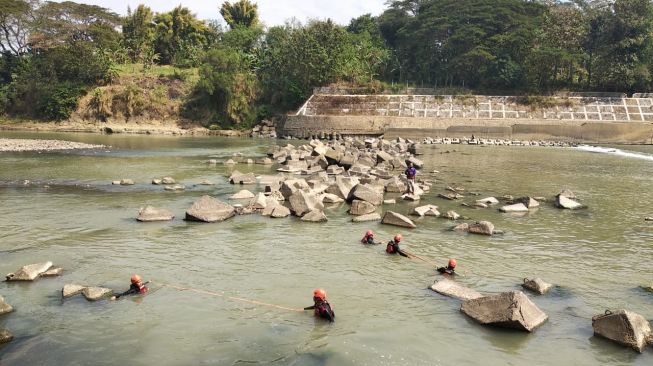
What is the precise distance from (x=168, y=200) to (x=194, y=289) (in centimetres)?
1058

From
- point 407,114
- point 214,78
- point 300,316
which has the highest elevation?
point 214,78

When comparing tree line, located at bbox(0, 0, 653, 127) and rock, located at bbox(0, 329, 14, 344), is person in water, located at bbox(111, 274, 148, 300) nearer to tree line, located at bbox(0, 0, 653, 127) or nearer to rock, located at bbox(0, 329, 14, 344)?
rock, located at bbox(0, 329, 14, 344)

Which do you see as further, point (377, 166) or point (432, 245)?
point (377, 166)

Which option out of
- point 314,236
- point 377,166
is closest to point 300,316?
point 314,236

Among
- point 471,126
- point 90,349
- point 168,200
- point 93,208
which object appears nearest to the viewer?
point 90,349

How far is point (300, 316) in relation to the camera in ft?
33.5

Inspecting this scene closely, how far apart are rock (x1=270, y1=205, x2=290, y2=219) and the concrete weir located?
4118 centimetres

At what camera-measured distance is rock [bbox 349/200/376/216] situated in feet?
63.2

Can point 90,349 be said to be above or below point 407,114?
below

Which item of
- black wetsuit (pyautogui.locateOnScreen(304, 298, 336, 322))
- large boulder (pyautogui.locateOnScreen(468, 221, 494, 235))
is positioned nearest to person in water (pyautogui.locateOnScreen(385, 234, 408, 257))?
large boulder (pyautogui.locateOnScreen(468, 221, 494, 235))

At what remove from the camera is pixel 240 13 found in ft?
330

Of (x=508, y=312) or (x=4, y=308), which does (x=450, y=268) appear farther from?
(x=4, y=308)

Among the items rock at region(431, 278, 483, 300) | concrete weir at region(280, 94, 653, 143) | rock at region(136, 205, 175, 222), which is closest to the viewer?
rock at region(431, 278, 483, 300)

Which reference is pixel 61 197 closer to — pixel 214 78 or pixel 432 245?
pixel 432 245
